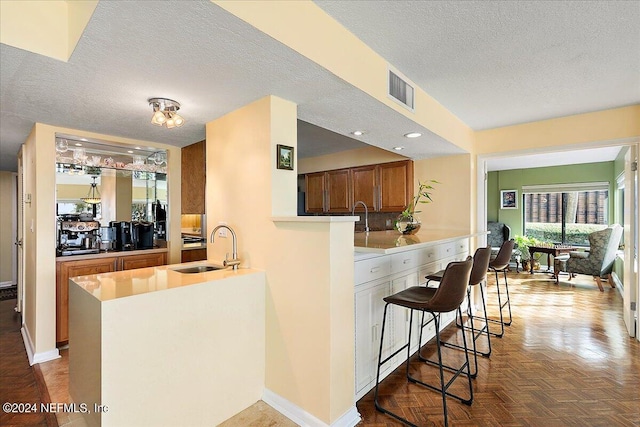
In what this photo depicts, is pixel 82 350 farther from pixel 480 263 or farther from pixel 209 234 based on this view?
pixel 480 263

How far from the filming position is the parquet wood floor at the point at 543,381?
2002mm

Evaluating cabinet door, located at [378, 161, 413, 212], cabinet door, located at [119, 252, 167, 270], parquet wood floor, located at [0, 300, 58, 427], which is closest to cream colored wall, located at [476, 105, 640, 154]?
cabinet door, located at [378, 161, 413, 212]

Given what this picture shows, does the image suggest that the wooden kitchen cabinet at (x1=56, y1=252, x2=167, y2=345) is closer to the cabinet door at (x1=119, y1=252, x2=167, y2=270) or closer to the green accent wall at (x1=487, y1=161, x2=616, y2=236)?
the cabinet door at (x1=119, y1=252, x2=167, y2=270)

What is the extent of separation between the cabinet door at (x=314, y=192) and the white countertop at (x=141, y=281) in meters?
3.39

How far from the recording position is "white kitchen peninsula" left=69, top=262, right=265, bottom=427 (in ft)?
5.09

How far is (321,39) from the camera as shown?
5.47ft

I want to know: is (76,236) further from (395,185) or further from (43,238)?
(395,185)

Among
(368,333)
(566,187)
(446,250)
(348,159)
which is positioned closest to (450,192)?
(446,250)

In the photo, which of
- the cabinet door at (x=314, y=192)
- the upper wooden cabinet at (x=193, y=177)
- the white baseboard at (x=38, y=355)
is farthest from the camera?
the cabinet door at (x=314, y=192)

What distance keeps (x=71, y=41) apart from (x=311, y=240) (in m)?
1.58

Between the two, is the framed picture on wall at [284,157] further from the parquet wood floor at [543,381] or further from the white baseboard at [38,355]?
the white baseboard at [38,355]

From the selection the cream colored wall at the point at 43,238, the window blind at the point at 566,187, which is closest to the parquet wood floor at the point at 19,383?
the cream colored wall at the point at 43,238

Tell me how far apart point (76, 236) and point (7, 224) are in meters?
3.86

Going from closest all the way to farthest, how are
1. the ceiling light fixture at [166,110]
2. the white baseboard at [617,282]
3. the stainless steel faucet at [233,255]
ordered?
the ceiling light fixture at [166,110]
the stainless steel faucet at [233,255]
the white baseboard at [617,282]
